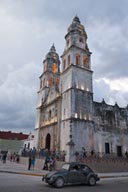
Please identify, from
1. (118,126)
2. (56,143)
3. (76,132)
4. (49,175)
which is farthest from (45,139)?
(49,175)

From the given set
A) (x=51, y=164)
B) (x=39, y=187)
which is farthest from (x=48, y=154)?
(x=39, y=187)

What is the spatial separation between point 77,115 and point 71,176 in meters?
17.2

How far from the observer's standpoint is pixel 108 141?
32.8 meters

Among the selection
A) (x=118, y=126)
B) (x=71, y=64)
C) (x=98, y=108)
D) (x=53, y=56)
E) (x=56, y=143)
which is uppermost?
(x=53, y=56)

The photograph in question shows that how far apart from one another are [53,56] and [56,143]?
2262 centimetres

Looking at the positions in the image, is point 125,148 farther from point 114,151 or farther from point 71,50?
point 71,50

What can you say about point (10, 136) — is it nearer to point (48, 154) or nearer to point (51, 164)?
point (48, 154)

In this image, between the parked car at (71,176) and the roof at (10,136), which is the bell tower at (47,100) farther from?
the roof at (10,136)

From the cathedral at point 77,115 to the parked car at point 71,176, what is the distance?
13604mm

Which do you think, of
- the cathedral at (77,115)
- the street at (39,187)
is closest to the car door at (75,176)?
the street at (39,187)

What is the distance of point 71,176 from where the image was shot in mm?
11945

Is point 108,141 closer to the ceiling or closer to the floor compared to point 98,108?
closer to the floor

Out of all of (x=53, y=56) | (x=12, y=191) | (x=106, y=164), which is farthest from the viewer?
(x=53, y=56)

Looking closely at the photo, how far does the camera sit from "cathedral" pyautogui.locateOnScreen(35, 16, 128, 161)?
2842 cm
